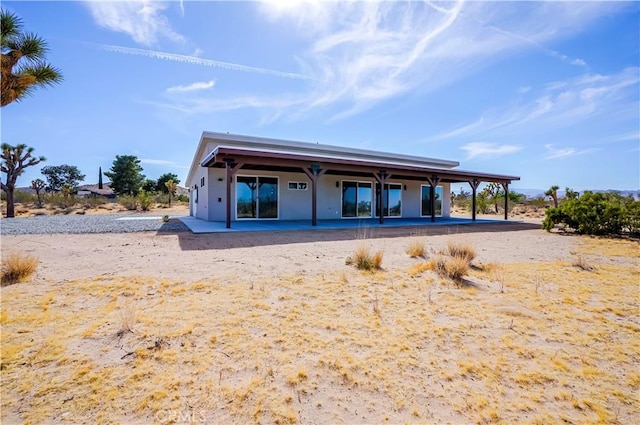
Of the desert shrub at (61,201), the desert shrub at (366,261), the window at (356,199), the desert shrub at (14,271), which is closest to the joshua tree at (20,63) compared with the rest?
the desert shrub at (14,271)

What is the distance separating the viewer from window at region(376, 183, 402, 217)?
16344 millimetres

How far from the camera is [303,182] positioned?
1411 centimetres

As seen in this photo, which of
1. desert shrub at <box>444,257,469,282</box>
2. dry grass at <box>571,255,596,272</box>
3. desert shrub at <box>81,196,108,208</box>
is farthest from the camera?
desert shrub at <box>81,196,108,208</box>

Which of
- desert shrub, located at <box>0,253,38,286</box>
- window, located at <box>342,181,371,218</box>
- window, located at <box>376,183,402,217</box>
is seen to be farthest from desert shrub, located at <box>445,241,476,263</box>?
window, located at <box>376,183,402,217</box>

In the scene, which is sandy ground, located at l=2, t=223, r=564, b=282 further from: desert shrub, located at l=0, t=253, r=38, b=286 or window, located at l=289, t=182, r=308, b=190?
window, located at l=289, t=182, r=308, b=190

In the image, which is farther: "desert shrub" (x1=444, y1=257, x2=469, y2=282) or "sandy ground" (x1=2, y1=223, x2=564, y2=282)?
"sandy ground" (x1=2, y1=223, x2=564, y2=282)

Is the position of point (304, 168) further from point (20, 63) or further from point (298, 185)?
point (20, 63)

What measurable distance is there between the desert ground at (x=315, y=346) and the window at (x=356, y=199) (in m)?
10.6

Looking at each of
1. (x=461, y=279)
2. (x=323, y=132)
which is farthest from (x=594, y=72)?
(x=323, y=132)

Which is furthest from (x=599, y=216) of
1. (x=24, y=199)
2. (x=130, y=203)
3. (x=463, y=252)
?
(x=24, y=199)

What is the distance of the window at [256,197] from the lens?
41.9ft

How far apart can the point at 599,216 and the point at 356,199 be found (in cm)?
1013

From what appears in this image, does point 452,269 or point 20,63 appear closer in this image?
point 452,269

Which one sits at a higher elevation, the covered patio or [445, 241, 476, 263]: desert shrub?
the covered patio
